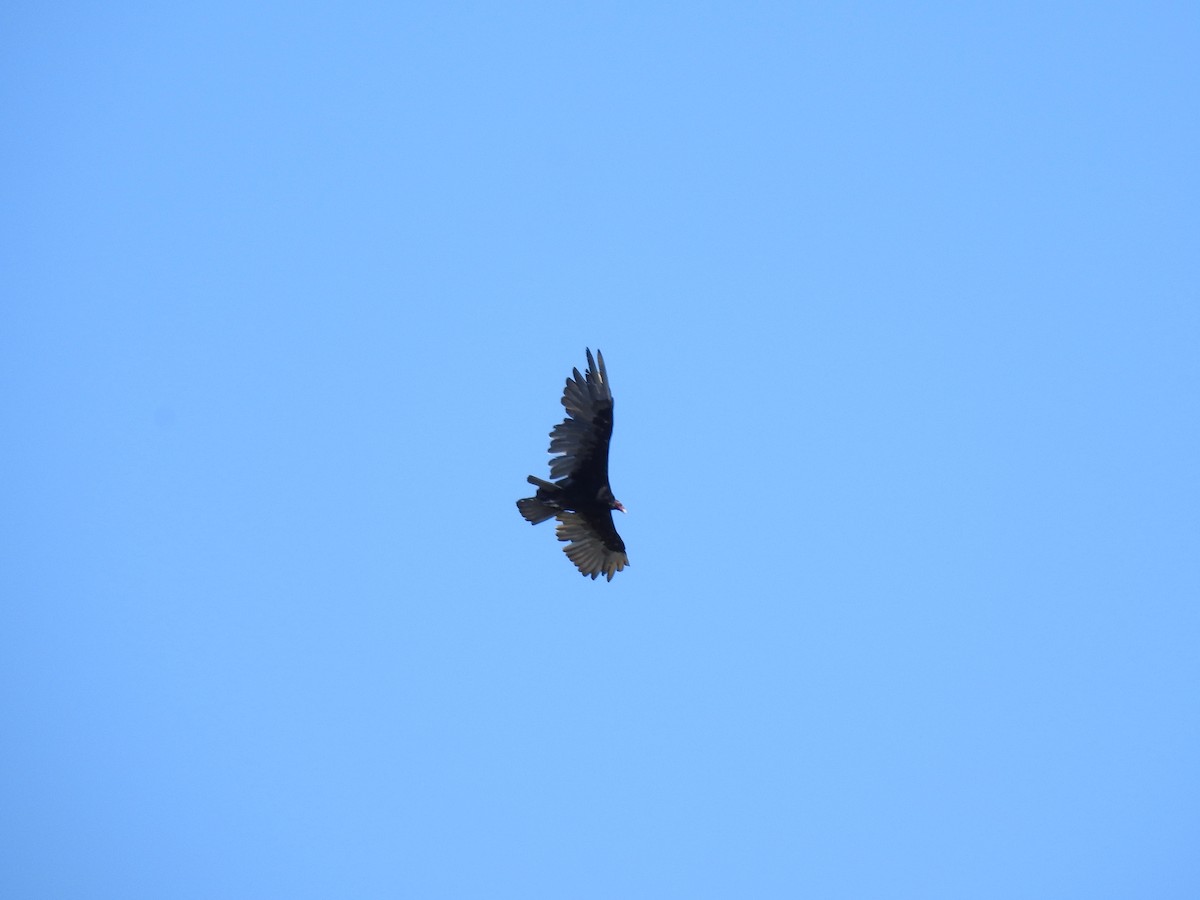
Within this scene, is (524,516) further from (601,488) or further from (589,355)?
(589,355)

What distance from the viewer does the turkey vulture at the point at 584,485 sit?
22.7 m

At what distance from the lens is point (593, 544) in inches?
965

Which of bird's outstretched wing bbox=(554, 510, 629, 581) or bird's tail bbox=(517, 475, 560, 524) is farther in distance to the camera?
bird's outstretched wing bbox=(554, 510, 629, 581)

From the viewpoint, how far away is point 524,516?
23.5 metres

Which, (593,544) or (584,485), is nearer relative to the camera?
(584,485)

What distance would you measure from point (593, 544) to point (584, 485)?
146cm

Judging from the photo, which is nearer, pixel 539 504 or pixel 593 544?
pixel 539 504

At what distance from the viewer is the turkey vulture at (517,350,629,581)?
74.5 ft

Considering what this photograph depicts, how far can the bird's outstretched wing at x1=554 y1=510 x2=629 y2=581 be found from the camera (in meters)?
24.2

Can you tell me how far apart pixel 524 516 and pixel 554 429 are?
156 centimetres

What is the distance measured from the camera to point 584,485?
23453mm

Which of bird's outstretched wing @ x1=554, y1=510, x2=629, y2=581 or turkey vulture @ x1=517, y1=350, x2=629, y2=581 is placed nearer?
turkey vulture @ x1=517, y1=350, x2=629, y2=581

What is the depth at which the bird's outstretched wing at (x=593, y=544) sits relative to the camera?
24156 millimetres

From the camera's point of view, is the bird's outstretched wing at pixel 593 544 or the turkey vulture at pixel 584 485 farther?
the bird's outstretched wing at pixel 593 544
